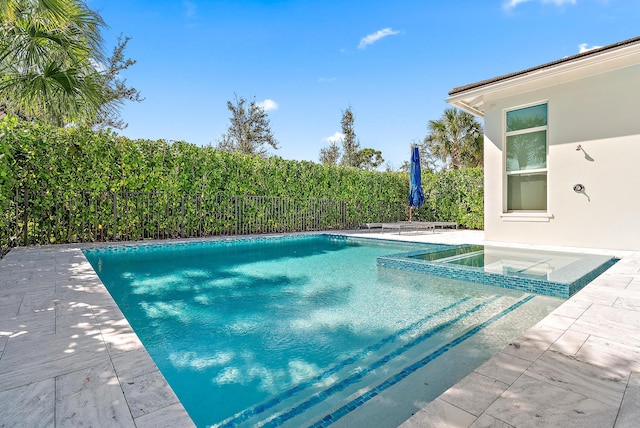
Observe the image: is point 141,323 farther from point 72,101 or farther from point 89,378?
point 72,101

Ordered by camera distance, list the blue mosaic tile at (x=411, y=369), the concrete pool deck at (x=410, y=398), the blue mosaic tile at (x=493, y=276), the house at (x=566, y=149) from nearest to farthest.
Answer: the concrete pool deck at (x=410, y=398)
the blue mosaic tile at (x=411, y=369)
the blue mosaic tile at (x=493, y=276)
the house at (x=566, y=149)

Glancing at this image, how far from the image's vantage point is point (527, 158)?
862 centimetres

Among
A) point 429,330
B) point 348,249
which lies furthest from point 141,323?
point 348,249

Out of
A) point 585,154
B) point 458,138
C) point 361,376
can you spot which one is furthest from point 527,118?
point 458,138

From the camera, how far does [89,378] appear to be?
79.9 inches

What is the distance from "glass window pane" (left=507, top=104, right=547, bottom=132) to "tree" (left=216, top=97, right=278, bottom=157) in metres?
18.9

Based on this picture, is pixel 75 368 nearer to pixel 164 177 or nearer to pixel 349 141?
pixel 164 177

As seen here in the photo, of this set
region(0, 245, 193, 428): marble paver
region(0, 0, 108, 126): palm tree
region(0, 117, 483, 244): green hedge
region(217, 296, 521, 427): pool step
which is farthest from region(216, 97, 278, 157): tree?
region(217, 296, 521, 427): pool step

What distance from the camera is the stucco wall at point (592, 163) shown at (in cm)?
711

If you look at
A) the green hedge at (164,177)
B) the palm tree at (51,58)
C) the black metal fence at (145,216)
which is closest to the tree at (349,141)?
the green hedge at (164,177)

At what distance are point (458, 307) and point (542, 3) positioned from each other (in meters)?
11.0

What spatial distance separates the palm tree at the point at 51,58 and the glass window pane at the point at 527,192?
32.3ft

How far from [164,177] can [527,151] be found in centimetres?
992

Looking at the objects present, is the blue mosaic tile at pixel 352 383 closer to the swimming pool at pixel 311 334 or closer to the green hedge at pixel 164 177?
the swimming pool at pixel 311 334
